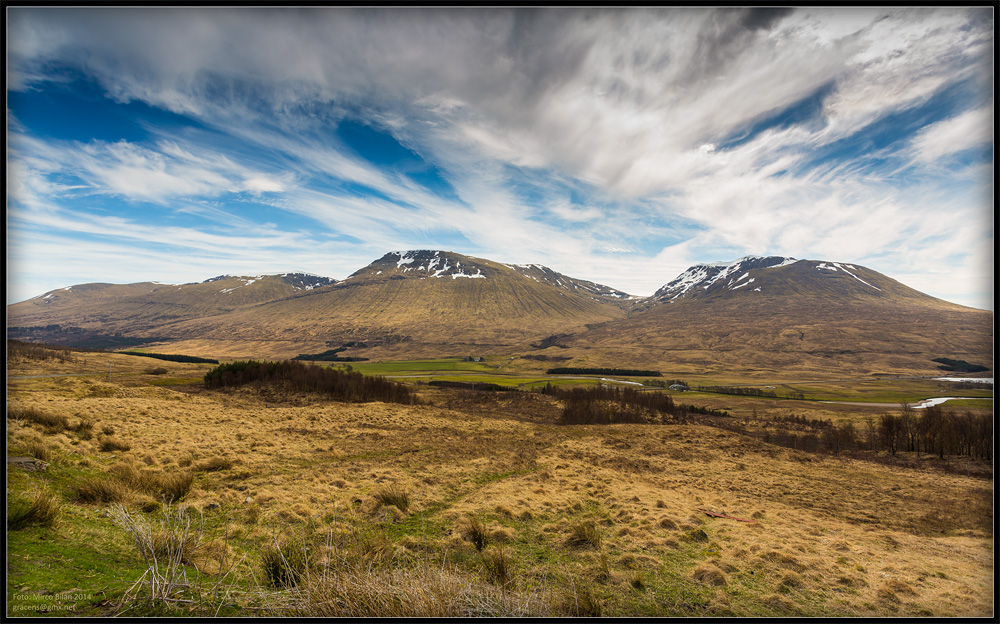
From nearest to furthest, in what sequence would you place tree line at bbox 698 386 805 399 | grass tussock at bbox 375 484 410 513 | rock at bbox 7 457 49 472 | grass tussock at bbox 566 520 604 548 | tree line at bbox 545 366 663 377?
1. rock at bbox 7 457 49 472
2. grass tussock at bbox 566 520 604 548
3. grass tussock at bbox 375 484 410 513
4. tree line at bbox 698 386 805 399
5. tree line at bbox 545 366 663 377

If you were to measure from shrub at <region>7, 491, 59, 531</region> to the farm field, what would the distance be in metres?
0.20

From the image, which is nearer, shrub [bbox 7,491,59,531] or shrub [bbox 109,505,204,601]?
shrub [bbox 109,505,204,601]

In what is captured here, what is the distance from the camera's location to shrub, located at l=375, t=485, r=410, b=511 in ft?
36.7

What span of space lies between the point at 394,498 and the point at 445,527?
7.47ft

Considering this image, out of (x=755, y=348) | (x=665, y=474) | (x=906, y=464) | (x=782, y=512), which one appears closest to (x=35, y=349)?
(x=665, y=474)

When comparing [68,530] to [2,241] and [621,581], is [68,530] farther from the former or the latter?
[621,581]

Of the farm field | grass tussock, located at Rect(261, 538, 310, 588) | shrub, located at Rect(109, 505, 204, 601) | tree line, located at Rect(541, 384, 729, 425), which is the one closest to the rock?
the farm field

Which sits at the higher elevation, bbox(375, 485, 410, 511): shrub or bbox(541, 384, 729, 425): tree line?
bbox(375, 485, 410, 511): shrub

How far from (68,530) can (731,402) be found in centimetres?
9390

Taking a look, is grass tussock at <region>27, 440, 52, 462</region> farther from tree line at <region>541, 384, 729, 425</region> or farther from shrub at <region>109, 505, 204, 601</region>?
tree line at <region>541, 384, 729, 425</region>

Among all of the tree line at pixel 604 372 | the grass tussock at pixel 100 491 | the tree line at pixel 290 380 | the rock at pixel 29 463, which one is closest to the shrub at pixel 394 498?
the grass tussock at pixel 100 491

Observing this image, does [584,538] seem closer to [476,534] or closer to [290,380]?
[476,534]

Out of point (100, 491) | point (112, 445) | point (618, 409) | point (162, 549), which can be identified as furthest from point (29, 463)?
point (618, 409)

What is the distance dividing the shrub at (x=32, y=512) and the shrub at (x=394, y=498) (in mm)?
6974
